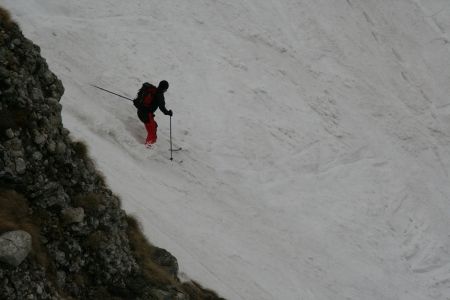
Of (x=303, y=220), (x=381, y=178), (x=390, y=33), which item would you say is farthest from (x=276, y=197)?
(x=390, y=33)

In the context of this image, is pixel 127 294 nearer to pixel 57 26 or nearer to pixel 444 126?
pixel 57 26

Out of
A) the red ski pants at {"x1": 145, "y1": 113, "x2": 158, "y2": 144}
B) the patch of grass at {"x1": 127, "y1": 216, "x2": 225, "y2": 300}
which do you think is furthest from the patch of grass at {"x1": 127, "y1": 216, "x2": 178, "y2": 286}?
the red ski pants at {"x1": 145, "y1": 113, "x2": 158, "y2": 144}

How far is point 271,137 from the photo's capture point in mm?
17344

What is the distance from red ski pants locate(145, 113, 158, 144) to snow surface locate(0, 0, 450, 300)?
37 cm

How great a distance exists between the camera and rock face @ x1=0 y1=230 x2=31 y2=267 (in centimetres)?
540

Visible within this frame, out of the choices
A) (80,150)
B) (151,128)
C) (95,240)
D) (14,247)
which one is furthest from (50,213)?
(151,128)

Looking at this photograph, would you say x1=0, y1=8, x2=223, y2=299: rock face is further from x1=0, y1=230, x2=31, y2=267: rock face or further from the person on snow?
the person on snow

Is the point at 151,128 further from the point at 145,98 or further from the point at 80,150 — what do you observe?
the point at 80,150

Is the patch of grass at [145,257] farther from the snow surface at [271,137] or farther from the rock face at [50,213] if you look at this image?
the snow surface at [271,137]

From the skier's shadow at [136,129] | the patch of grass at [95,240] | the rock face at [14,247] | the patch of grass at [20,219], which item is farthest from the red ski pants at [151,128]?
the rock face at [14,247]

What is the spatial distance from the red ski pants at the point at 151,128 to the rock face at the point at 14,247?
8.20 metres

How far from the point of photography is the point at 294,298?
40.3 feet

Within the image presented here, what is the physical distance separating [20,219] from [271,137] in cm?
1214

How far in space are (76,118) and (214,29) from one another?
29.7ft
